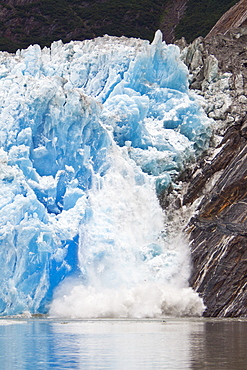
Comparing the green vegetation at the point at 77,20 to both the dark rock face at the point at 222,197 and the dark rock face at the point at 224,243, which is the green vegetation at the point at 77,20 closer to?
the dark rock face at the point at 222,197

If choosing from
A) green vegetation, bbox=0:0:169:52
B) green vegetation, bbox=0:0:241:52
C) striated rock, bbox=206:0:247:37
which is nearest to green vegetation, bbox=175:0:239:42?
green vegetation, bbox=0:0:241:52

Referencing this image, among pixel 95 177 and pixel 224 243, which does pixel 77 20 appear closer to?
pixel 95 177

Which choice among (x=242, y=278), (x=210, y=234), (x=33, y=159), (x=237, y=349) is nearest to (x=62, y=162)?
(x=33, y=159)

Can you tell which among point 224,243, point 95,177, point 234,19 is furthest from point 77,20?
point 224,243

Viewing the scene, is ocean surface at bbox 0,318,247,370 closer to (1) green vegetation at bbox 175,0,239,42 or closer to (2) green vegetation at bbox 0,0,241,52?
(2) green vegetation at bbox 0,0,241,52

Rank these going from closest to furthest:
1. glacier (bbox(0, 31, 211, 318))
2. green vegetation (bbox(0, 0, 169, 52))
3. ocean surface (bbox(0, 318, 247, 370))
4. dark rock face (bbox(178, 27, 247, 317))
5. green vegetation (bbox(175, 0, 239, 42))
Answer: ocean surface (bbox(0, 318, 247, 370)) → glacier (bbox(0, 31, 211, 318)) → dark rock face (bbox(178, 27, 247, 317)) → green vegetation (bbox(0, 0, 169, 52)) → green vegetation (bbox(175, 0, 239, 42))

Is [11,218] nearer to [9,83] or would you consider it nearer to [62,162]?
[62,162]
